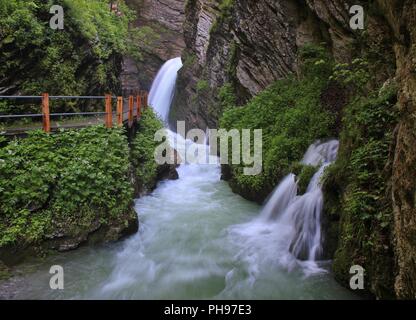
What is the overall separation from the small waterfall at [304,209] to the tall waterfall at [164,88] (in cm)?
1727

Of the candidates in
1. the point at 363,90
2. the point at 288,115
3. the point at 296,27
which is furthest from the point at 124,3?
the point at 363,90

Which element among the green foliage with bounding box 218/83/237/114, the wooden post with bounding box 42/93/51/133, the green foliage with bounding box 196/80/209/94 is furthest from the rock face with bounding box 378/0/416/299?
the green foliage with bounding box 196/80/209/94

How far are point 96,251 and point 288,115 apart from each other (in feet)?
23.4

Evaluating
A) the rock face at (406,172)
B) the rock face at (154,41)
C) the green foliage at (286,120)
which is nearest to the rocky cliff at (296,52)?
the rock face at (406,172)

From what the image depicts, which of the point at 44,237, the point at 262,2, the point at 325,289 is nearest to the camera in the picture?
the point at 325,289

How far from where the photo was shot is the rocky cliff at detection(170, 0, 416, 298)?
15.1 ft

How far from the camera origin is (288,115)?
11.9m

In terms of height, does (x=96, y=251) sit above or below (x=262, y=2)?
below

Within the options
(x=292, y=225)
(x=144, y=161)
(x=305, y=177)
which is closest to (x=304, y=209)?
(x=292, y=225)

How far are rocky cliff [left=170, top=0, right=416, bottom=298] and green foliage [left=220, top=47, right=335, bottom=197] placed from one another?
58 centimetres

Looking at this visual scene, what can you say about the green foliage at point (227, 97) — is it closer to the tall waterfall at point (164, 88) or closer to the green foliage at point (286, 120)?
A: the green foliage at point (286, 120)

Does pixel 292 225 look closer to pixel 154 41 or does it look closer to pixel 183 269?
pixel 183 269

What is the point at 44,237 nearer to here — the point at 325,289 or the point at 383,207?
the point at 325,289

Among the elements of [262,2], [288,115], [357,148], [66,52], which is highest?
[262,2]
